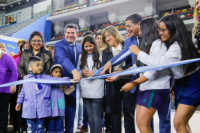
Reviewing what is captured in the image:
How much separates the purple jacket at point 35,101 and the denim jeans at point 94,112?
45cm

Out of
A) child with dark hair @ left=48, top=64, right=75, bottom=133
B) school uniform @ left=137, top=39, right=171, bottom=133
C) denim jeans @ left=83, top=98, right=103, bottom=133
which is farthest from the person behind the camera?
child with dark hair @ left=48, top=64, right=75, bottom=133

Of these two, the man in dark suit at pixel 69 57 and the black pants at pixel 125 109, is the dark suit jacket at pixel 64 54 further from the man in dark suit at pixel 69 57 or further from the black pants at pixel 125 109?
the black pants at pixel 125 109

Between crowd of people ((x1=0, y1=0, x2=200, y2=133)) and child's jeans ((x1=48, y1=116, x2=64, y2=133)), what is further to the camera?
child's jeans ((x1=48, y1=116, x2=64, y2=133))

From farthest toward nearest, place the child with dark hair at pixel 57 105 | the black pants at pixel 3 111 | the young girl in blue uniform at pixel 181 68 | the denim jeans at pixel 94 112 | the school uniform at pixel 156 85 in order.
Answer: the black pants at pixel 3 111 < the child with dark hair at pixel 57 105 < the denim jeans at pixel 94 112 < the school uniform at pixel 156 85 < the young girl in blue uniform at pixel 181 68

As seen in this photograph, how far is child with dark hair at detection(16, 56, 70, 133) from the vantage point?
2109 millimetres

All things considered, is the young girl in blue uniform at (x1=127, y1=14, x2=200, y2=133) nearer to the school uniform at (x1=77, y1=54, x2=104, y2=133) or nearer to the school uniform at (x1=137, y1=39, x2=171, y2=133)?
the school uniform at (x1=137, y1=39, x2=171, y2=133)

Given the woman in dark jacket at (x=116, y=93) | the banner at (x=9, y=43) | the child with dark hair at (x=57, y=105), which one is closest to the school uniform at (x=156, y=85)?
the woman in dark jacket at (x=116, y=93)

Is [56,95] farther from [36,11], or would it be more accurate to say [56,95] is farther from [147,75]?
[36,11]

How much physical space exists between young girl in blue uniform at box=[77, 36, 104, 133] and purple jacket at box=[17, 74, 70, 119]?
0.41 m

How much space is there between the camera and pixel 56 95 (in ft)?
7.37

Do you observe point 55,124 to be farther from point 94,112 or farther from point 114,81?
point 114,81

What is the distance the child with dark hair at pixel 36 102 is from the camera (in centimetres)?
211

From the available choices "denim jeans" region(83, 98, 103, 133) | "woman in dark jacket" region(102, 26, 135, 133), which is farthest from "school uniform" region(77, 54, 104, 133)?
"woman in dark jacket" region(102, 26, 135, 133)

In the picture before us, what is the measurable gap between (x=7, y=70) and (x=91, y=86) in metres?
1.21
